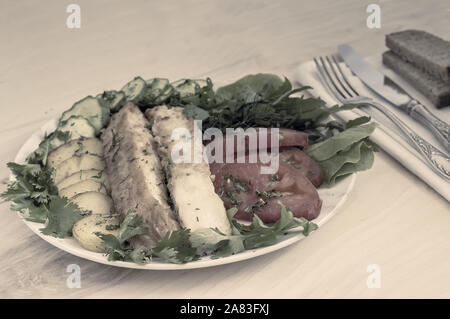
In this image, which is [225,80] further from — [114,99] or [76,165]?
[76,165]

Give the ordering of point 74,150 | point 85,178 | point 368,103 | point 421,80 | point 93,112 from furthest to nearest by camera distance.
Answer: point 421,80, point 368,103, point 93,112, point 74,150, point 85,178

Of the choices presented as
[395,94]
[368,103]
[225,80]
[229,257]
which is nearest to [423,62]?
[395,94]

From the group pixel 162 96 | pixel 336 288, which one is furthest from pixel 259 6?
pixel 336 288

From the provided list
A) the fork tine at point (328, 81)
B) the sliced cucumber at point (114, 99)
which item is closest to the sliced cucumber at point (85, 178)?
the sliced cucumber at point (114, 99)

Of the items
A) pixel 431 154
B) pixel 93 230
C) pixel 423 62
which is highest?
pixel 423 62

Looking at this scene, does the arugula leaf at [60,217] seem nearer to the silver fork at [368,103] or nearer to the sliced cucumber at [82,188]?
the sliced cucumber at [82,188]

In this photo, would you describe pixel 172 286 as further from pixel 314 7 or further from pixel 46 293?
pixel 314 7

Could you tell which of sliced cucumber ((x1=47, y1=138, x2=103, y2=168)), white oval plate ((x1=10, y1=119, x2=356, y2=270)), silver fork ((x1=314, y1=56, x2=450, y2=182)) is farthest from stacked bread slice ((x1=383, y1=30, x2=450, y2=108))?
sliced cucumber ((x1=47, y1=138, x2=103, y2=168))
